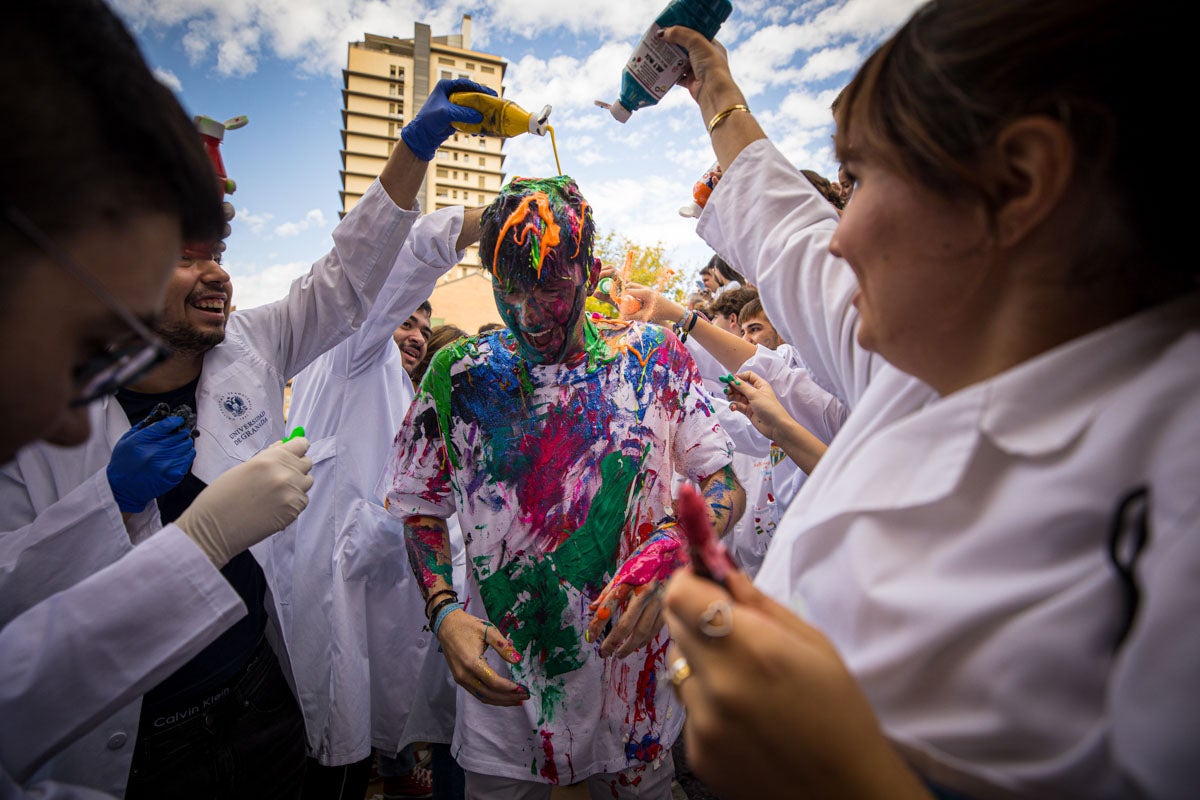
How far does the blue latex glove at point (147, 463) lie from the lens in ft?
5.50

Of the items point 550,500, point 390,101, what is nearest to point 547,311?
point 550,500

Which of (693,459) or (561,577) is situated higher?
(693,459)

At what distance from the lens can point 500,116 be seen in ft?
7.63

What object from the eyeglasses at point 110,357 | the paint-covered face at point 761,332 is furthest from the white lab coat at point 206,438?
the paint-covered face at point 761,332

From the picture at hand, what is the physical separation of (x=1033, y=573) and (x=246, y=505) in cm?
188

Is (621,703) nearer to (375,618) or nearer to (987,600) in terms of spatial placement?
(987,600)

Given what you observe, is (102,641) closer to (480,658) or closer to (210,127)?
(480,658)

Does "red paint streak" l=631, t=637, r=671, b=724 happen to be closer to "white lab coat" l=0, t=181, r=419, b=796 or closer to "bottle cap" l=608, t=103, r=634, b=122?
"white lab coat" l=0, t=181, r=419, b=796

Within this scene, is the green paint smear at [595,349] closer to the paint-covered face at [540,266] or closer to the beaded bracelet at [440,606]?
the paint-covered face at [540,266]

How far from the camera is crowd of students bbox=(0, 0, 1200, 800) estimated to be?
633mm

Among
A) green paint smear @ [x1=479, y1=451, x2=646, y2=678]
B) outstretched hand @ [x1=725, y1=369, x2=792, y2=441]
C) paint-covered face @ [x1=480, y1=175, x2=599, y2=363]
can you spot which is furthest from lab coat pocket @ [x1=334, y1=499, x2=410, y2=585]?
outstretched hand @ [x1=725, y1=369, x2=792, y2=441]

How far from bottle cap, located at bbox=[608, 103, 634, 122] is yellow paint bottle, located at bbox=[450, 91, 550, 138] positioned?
383mm

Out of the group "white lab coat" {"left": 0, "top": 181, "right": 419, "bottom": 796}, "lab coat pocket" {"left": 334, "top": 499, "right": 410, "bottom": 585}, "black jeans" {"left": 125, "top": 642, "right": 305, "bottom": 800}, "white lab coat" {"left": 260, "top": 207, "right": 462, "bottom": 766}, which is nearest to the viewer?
"white lab coat" {"left": 0, "top": 181, "right": 419, "bottom": 796}

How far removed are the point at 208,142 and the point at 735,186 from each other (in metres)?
2.12
